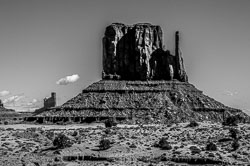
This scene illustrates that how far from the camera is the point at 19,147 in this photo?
3457 inches

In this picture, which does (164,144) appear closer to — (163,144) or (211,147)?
(163,144)

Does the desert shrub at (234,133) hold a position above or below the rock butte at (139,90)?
below

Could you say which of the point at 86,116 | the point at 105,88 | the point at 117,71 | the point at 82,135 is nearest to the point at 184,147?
the point at 82,135

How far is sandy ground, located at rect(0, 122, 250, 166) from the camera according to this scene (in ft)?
253

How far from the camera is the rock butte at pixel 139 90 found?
129125 mm

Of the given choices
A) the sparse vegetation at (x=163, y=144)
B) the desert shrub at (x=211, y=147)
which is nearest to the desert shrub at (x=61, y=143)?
the sparse vegetation at (x=163, y=144)

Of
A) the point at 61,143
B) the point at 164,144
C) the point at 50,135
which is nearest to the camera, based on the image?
the point at 164,144

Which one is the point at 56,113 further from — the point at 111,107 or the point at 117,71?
the point at 117,71

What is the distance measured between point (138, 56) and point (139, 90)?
12769 mm

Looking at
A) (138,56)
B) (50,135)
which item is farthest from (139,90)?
(50,135)

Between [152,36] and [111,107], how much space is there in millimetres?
28306

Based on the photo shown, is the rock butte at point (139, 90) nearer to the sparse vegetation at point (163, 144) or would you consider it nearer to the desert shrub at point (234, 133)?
the desert shrub at point (234, 133)

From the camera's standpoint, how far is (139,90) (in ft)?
457

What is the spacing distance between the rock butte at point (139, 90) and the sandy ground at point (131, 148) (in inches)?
1042
